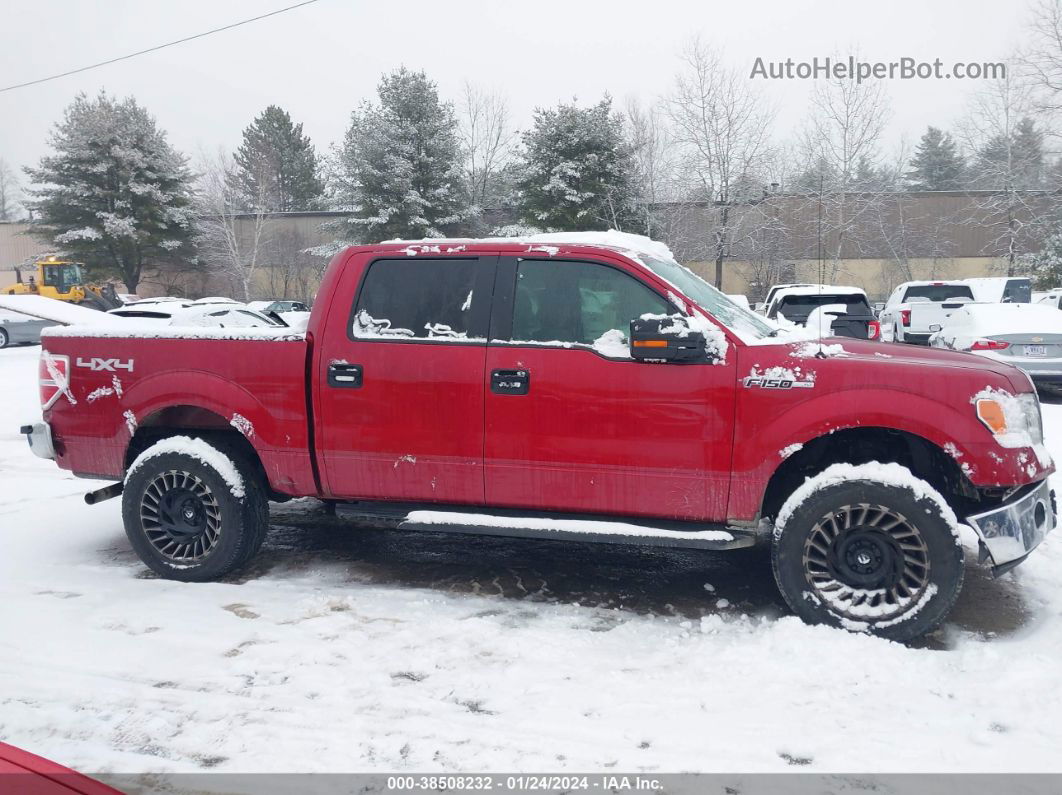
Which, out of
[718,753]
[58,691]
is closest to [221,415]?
[58,691]


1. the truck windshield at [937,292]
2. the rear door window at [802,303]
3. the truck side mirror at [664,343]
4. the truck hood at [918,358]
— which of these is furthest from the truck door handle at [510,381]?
the truck windshield at [937,292]

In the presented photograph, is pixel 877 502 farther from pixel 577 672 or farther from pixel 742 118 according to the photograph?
pixel 742 118

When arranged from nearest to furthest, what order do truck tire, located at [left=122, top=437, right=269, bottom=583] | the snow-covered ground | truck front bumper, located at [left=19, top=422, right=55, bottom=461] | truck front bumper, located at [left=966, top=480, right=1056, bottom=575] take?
the snow-covered ground < truck front bumper, located at [left=966, top=480, right=1056, bottom=575] < truck tire, located at [left=122, top=437, right=269, bottom=583] < truck front bumper, located at [left=19, top=422, right=55, bottom=461]

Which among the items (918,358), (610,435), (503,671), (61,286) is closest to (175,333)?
(610,435)

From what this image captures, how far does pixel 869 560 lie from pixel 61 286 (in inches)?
1404

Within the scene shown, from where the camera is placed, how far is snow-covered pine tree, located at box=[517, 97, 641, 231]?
95.3 feet

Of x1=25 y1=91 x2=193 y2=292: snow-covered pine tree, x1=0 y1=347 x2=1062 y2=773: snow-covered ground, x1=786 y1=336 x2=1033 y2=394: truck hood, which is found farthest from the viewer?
x1=25 y1=91 x2=193 y2=292: snow-covered pine tree

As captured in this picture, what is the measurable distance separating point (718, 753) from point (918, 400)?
202cm

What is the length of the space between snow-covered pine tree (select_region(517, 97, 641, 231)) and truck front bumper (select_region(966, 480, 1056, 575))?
26.0 m

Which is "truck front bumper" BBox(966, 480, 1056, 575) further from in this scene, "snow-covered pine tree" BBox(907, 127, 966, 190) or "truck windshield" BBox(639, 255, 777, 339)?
"snow-covered pine tree" BBox(907, 127, 966, 190)

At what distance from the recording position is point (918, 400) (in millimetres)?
3822

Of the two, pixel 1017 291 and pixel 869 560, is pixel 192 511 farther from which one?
pixel 1017 291

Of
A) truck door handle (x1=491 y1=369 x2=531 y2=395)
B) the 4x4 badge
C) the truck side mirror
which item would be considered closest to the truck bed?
truck door handle (x1=491 y1=369 x2=531 y2=395)

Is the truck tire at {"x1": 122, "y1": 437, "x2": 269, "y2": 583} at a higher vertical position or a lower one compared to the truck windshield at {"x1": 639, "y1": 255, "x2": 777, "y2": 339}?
lower
